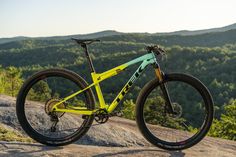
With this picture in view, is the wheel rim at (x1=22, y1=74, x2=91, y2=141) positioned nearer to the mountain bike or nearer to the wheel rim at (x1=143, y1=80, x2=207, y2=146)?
the mountain bike

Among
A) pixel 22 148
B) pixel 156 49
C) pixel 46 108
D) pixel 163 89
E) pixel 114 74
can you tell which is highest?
pixel 156 49

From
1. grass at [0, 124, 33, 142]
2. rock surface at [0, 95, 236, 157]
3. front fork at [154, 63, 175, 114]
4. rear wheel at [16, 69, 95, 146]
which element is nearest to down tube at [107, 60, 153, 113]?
front fork at [154, 63, 175, 114]

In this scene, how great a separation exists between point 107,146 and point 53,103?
1.01 m

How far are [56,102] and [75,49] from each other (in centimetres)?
16450

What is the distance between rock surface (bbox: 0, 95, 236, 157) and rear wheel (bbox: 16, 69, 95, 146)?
152 millimetres

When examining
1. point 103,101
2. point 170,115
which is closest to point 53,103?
point 103,101

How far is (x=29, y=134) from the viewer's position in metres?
5.08

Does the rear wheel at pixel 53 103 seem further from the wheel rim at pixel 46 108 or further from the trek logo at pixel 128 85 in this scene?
the trek logo at pixel 128 85

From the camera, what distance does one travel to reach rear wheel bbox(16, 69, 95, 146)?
16.5 ft

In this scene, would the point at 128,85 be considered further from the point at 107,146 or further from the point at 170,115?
the point at 107,146

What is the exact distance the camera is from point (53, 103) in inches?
203

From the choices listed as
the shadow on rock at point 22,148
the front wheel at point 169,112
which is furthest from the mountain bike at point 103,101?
the shadow on rock at point 22,148

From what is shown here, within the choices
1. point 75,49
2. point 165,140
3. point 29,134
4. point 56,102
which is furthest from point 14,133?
point 75,49

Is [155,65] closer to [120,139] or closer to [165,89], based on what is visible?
[165,89]
